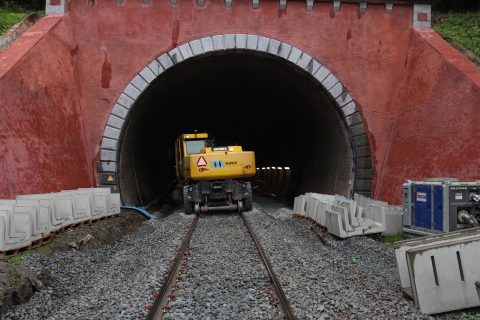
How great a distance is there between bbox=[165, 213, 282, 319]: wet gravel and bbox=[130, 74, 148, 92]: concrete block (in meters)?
6.50

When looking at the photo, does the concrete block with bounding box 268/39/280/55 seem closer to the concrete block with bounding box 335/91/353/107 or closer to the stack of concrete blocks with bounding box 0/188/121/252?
the concrete block with bounding box 335/91/353/107

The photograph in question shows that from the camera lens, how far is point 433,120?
1275 centimetres

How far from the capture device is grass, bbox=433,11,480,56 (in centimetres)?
1486

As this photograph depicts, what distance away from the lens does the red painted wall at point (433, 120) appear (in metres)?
11.4

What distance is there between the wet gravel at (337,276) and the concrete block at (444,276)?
24cm

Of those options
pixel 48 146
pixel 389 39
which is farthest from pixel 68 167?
pixel 389 39

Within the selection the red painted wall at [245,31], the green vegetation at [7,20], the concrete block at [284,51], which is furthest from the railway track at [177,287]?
the green vegetation at [7,20]

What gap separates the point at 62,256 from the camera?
7.76 m

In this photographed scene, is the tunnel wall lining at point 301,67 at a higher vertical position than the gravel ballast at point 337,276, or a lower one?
higher

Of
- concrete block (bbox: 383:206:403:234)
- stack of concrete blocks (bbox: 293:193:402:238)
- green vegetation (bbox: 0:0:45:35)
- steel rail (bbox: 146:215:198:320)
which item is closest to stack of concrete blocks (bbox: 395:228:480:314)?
steel rail (bbox: 146:215:198:320)

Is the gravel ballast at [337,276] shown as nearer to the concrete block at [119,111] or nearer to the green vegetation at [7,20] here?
the concrete block at [119,111]

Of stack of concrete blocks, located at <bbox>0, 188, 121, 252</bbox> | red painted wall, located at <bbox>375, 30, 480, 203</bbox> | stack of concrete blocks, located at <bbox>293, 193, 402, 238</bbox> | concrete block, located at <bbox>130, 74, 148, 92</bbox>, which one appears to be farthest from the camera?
concrete block, located at <bbox>130, 74, 148, 92</bbox>

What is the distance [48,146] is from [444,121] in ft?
33.5

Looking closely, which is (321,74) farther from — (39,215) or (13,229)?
(13,229)
